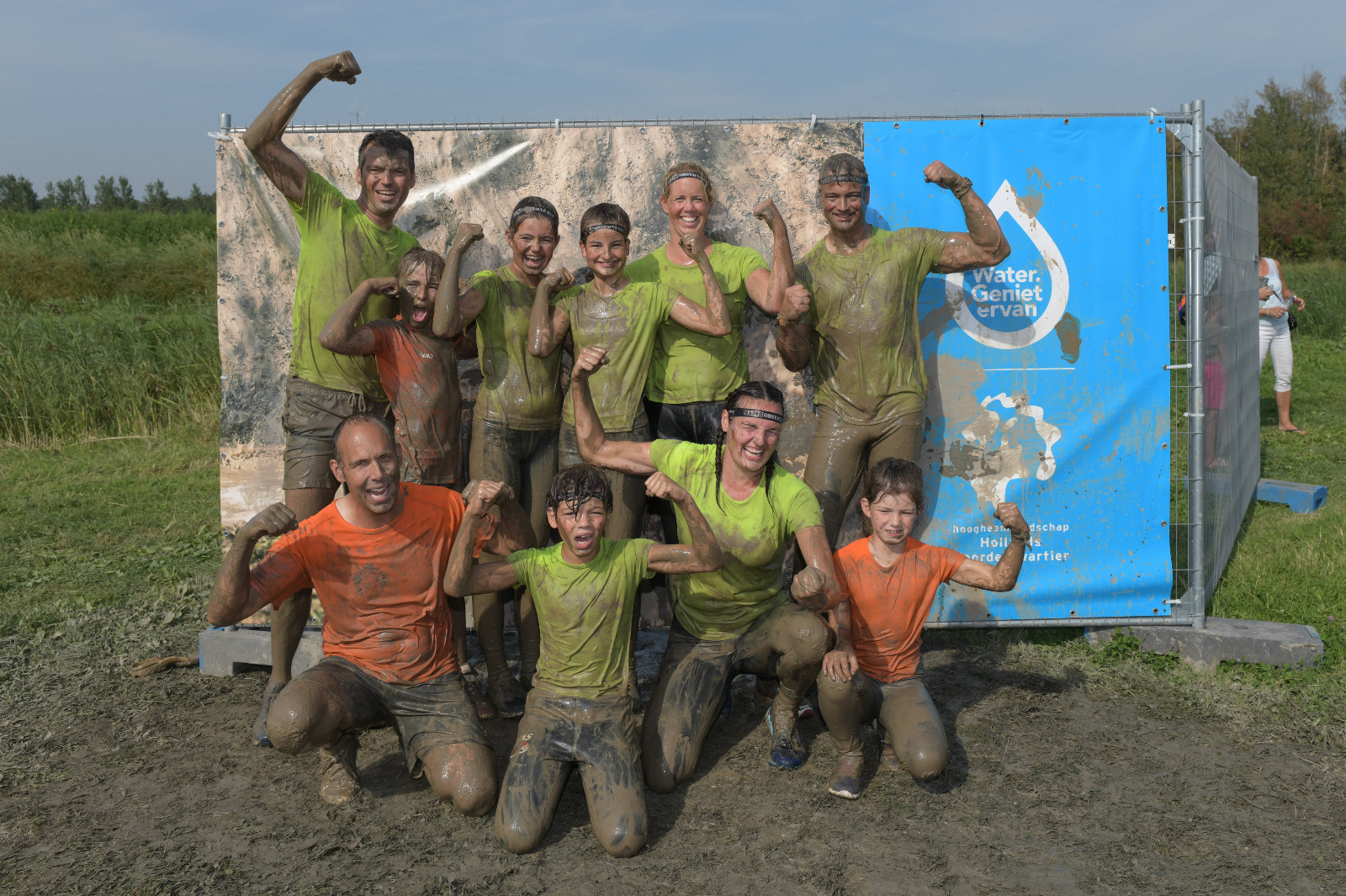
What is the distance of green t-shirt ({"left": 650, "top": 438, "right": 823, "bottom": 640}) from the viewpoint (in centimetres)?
422

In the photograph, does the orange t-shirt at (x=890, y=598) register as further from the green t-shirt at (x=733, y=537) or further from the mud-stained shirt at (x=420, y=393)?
the mud-stained shirt at (x=420, y=393)

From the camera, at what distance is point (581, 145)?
18.7 feet

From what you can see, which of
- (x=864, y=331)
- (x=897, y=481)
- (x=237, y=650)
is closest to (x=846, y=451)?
(x=864, y=331)

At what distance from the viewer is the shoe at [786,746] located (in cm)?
415

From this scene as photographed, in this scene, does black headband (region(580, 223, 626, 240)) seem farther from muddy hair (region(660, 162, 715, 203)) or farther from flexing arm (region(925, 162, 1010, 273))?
flexing arm (region(925, 162, 1010, 273))

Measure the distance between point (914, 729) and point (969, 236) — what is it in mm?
2450

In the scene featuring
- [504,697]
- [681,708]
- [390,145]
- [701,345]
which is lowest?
[504,697]

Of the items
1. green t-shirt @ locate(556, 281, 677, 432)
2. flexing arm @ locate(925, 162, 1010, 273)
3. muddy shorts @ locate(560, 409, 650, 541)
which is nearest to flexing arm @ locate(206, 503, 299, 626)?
muddy shorts @ locate(560, 409, 650, 541)

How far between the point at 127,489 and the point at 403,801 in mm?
6456

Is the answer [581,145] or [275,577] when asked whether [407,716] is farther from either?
[581,145]

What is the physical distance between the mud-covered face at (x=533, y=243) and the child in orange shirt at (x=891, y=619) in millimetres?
1954

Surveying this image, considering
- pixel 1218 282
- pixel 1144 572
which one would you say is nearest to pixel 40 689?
pixel 1144 572

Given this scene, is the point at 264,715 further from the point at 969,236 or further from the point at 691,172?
the point at 969,236

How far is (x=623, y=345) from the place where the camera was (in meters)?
4.75
